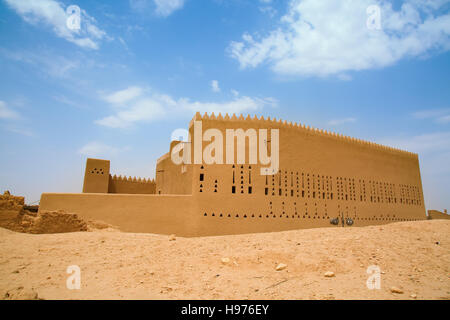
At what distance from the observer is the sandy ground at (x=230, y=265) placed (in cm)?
462

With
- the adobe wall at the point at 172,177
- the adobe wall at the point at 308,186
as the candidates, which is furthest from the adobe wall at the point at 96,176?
the adobe wall at the point at 308,186

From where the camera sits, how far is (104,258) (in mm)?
6723

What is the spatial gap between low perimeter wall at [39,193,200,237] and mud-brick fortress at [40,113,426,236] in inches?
1.3

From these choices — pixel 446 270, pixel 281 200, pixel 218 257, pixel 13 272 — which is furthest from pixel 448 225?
pixel 13 272

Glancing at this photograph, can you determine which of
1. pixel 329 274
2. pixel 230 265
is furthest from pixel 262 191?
pixel 329 274

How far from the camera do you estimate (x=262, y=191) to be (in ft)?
39.6

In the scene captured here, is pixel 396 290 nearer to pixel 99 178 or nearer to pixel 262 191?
pixel 262 191

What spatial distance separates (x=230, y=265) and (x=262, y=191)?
6256 mm

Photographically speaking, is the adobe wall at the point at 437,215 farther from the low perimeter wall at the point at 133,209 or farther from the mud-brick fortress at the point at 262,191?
the low perimeter wall at the point at 133,209

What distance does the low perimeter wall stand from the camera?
9.96 meters
